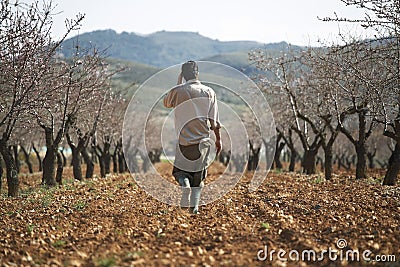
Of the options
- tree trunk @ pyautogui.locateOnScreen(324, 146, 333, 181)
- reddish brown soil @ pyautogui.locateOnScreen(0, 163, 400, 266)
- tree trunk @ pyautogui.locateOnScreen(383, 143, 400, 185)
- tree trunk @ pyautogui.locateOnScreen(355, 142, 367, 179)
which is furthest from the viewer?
tree trunk @ pyautogui.locateOnScreen(324, 146, 333, 181)

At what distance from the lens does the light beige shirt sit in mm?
8273

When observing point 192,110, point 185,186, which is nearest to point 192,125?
point 192,110

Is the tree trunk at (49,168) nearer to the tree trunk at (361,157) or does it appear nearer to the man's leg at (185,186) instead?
the man's leg at (185,186)

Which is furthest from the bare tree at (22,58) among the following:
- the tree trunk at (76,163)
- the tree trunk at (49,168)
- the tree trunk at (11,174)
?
the tree trunk at (76,163)

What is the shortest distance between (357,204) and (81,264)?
6577 millimetres

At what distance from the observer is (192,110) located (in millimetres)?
8312

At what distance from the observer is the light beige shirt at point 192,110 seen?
827 centimetres

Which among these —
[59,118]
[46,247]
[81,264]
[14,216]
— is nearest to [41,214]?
[14,216]

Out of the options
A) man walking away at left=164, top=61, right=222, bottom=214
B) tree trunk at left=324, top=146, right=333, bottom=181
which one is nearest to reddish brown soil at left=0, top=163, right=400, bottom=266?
man walking away at left=164, top=61, right=222, bottom=214

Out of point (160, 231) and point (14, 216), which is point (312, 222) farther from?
point (14, 216)

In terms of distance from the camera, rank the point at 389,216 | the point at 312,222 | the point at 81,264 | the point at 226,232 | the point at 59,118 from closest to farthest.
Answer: the point at 81,264
the point at 226,232
the point at 312,222
the point at 389,216
the point at 59,118

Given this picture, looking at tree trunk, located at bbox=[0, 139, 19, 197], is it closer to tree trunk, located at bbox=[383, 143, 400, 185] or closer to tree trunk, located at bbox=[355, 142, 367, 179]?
tree trunk, located at bbox=[383, 143, 400, 185]

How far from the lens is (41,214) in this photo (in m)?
9.73

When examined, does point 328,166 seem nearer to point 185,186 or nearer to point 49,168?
point 49,168
